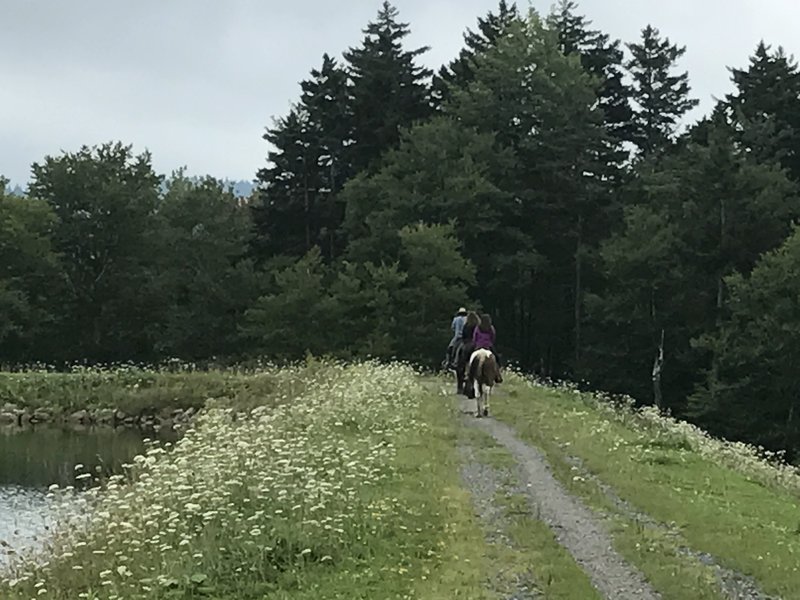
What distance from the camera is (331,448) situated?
47.9ft

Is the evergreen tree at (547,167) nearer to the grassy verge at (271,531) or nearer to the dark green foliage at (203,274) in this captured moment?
the dark green foliage at (203,274)

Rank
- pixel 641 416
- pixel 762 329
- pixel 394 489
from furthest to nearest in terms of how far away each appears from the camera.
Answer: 1. pixel 762 329
2. pixel 641 416
3. pixel 394 489

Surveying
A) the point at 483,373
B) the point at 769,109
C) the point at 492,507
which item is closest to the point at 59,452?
the point at 483,373

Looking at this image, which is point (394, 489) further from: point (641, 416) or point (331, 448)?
point (641, 416)

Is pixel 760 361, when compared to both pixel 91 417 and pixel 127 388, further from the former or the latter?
pixel 91 417

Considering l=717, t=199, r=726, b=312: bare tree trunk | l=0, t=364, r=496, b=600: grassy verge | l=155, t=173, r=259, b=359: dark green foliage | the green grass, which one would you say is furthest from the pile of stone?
the green grass

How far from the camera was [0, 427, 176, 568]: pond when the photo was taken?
17469 millimetres

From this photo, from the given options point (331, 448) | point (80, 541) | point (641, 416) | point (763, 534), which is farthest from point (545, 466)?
point (641, 416)

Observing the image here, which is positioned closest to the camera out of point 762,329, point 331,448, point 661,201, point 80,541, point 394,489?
point 80,541

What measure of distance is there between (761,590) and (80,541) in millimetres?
7167

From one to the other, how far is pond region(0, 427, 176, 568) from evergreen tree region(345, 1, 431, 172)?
28413mm

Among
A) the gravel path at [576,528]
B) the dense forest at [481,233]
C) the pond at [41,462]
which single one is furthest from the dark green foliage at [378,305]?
the gravel path at [576,528]

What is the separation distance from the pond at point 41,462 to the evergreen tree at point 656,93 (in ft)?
128

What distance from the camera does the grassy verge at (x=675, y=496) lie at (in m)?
10.1
